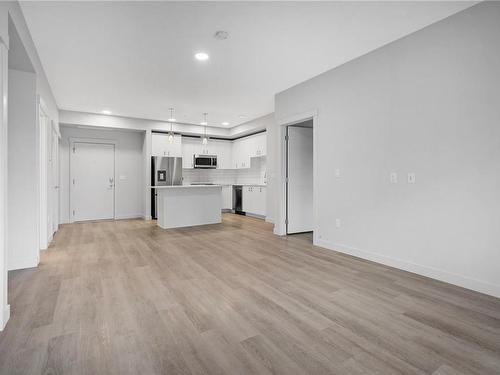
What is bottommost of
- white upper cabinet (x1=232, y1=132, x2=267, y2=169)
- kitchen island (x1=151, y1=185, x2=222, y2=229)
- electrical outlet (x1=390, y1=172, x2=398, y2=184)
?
kitchen island (x1=151, y1=185, x2=222, y2=229)

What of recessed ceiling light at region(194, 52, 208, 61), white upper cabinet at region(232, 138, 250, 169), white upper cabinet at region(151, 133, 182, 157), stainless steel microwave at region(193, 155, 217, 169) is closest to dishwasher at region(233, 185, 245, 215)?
white upper cabinet at region(232, 138, 250, 169)

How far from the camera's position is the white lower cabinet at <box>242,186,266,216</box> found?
7239 mm

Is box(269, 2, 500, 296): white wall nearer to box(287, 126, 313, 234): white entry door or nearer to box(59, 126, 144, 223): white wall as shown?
box(287, 126, 313, 234): white entry door

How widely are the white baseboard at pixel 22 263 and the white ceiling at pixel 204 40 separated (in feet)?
8.40

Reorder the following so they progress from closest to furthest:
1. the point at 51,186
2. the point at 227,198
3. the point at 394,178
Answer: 1. the point at 394,178
2. the point at 51,186
3. the point at 227,198

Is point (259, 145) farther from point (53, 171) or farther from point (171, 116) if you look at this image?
point (53, 171)

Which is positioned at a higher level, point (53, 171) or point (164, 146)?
point (164, 146)

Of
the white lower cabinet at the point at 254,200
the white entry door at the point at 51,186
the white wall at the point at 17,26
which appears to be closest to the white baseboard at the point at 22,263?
the white entry door at the point at 51,186

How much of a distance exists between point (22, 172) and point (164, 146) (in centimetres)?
441

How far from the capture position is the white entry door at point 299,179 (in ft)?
16.8

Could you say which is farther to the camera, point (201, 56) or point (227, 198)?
point (227, 198)

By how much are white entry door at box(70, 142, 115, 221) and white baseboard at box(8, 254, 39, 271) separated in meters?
3.95

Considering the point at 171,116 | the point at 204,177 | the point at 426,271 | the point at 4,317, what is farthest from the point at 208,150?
the point at 4,317

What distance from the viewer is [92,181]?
7.10 m
